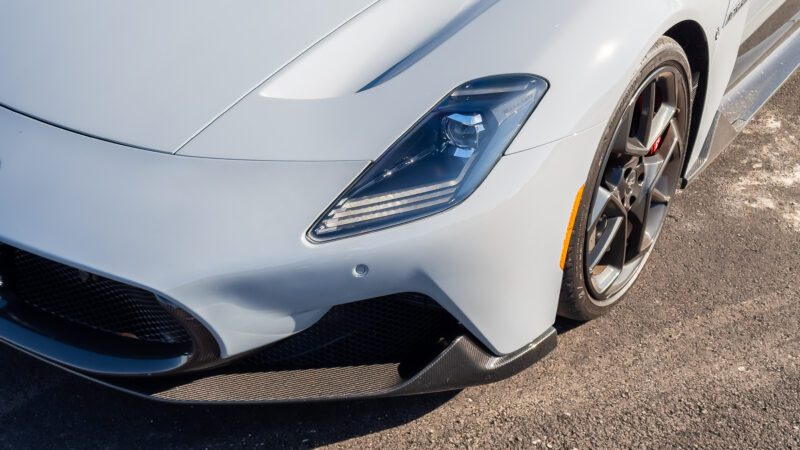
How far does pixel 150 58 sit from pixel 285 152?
0.47 m

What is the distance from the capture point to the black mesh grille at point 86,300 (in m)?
2.02

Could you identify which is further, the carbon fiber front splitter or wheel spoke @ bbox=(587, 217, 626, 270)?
wheel spoke @ bbox=(587, 217, 626, 270)

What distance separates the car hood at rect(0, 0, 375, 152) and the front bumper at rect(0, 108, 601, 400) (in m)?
0.09

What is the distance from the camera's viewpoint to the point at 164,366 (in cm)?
200

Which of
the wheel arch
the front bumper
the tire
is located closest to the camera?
the front bumper

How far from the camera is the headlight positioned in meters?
1.88

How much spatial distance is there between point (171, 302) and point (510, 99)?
2.70 ft

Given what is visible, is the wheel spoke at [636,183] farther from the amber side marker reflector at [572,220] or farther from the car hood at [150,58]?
the car hood at [150,58]

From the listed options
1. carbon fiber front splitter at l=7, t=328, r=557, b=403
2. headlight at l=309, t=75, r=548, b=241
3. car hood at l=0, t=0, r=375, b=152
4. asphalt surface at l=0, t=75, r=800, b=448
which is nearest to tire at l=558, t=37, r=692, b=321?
asphalt surface at l=0, t=75, r=800, b=448

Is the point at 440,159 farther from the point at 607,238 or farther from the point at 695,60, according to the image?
the point at 695,60

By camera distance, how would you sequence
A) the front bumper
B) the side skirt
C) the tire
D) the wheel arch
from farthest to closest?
the side skirt → the wheel arch → the tire → the front bumper

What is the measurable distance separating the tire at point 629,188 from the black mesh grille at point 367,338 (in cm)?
38

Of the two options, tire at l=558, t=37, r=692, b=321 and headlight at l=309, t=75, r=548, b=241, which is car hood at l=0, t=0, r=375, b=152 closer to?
headlight at l=309, t=75, r=548, b=241

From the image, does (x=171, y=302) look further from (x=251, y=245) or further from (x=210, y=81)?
(x=210, y=81)
